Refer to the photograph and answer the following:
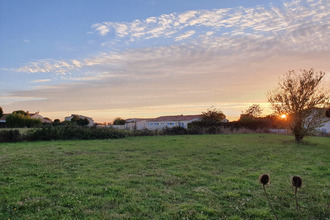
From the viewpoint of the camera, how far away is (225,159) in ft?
42.2

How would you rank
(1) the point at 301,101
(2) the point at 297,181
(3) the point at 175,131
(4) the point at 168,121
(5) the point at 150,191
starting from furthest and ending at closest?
(4) the point at 168,121 < (3) the point at 175,131 < (1) the point at 301,101 < (5) the point at 150,191 < (2) the point at 297,181

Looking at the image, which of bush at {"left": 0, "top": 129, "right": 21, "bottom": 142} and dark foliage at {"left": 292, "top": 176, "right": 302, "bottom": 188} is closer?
dark foliage at {"left": 292, "top": 176, "right": 302, "bottom": 188}

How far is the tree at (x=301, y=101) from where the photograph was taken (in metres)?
21.6

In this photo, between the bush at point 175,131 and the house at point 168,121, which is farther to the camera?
the house at point 168,121

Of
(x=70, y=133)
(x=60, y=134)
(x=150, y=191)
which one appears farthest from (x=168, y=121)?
(x=150, y=191)

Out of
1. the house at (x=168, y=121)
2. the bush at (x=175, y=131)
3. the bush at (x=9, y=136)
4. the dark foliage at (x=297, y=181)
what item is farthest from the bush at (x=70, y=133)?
the house at (x=168, y=121)

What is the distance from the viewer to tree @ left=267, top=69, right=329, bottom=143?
21.6 metres

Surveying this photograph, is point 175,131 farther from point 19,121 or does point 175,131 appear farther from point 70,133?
point 19,121

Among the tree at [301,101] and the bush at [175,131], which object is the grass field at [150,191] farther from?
the bush at [175,131]

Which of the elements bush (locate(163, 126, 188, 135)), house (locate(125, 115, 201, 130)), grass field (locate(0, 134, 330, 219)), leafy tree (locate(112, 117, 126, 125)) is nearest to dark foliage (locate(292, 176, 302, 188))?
grass field (locate(0, 134, 330, 219))

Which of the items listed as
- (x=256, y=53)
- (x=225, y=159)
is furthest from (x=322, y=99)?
(x=225, y=159)

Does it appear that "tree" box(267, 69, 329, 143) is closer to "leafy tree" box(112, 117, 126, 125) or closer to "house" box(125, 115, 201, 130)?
"house" box(125, 115, 201, 130)

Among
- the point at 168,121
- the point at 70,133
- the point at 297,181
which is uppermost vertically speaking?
the point at 168,121

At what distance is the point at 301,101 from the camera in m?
21.8
